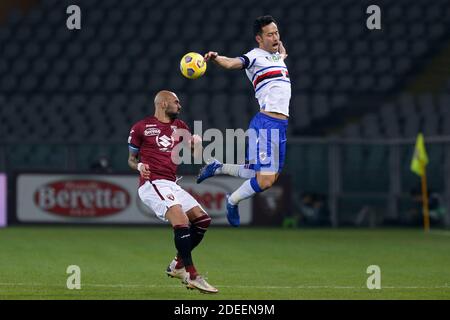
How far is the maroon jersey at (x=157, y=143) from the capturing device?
1145cm

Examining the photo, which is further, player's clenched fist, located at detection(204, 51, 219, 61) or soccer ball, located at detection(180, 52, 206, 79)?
soccer ball, located at detection(180, 52, 206, 79)

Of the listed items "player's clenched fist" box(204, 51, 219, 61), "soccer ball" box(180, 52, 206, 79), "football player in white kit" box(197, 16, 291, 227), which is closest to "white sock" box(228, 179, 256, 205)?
"football player in white kit" box(197, 16, 291, 227)

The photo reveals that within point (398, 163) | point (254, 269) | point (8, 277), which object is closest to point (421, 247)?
point (254, 269)

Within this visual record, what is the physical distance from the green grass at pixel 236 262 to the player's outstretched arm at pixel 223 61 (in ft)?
7.84

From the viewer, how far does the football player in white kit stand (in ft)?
39.3

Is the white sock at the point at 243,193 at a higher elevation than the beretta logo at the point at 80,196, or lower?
higher

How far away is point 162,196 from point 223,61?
63.0 inches

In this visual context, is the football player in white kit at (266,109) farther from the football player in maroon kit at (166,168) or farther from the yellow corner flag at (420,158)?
the yellow corner flag at (420,158)

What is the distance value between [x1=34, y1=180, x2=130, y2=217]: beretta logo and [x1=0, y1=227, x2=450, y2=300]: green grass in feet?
2.05

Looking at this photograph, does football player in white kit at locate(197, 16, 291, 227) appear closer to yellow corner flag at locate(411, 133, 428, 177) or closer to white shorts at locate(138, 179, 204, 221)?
white shorts at locate(138, 179, 204, 221)

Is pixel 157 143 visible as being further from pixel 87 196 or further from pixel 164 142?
pixel 87 196

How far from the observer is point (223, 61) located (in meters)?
11.0

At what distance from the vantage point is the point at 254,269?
1398cm

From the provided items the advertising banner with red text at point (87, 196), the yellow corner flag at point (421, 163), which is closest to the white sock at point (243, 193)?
the yellow corner flag at point (421, 163)
